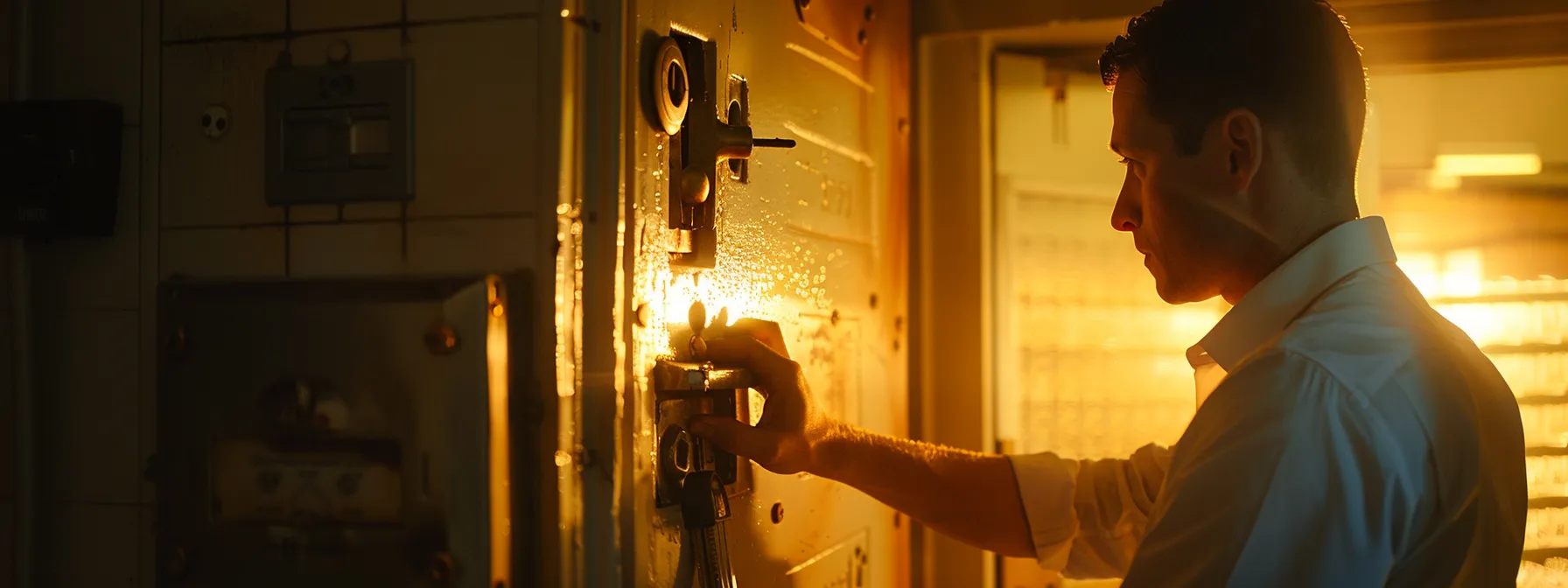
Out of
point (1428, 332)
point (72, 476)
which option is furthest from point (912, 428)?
point (72, 476)

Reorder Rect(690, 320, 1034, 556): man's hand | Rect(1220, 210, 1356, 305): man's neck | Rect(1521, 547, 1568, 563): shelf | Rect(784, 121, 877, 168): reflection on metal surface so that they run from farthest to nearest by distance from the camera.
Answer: Rect(1521, 547, 1568, 563): shelf < Rect(784, 121, 877, 168): reflection on metal surface < Rect(690, 320, 1034, 556): man's hand < Rect(1220, 210, 1356, 305): man's neck

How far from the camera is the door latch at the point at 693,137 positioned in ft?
3.66

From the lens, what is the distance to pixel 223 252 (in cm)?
105

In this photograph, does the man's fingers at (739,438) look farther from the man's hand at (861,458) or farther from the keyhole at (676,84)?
the keyhole at (676,84)

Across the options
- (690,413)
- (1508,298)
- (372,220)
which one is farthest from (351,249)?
(1508,298)

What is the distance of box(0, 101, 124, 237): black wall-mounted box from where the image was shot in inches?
42.1

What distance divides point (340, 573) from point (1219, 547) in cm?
71

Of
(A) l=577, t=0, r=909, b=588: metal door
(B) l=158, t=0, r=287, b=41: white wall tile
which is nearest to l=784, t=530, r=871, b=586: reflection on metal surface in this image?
(A) l=577, t=0, r=909, b=588: metal door

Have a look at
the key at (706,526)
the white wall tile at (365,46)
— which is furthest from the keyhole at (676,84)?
the key at (706,526)

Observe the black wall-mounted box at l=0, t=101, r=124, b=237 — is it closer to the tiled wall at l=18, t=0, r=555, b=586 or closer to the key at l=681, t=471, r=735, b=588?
the tiled wall at l=18, t=0, r=555, b=586

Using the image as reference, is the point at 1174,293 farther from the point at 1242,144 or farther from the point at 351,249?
the point at 351,249

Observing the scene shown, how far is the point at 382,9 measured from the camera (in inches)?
40.6

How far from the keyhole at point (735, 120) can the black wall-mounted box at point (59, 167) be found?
1.88 ft

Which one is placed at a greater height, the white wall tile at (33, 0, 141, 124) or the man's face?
the white wall tile at (33, 0, 141, 124)
